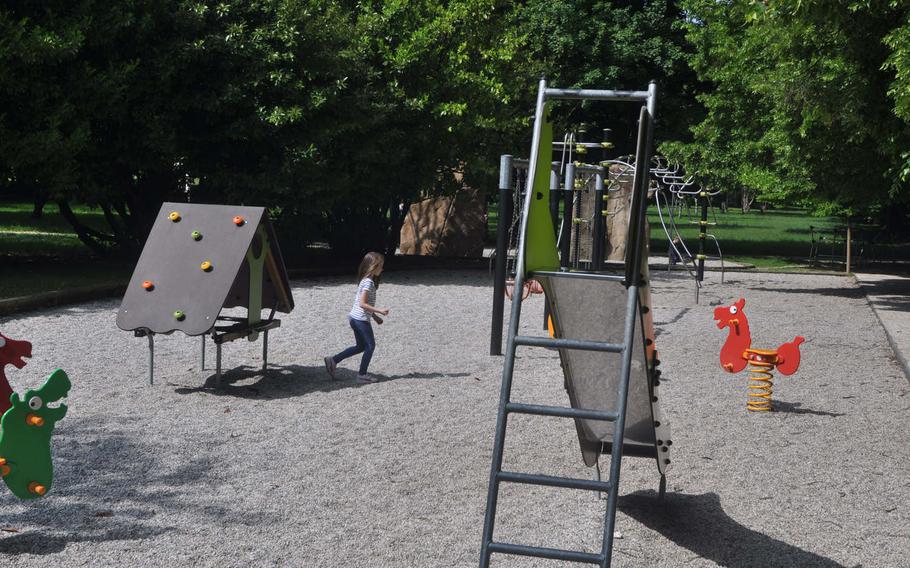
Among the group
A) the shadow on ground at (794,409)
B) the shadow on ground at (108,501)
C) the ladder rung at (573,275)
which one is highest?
the ladder rung at (573,275)

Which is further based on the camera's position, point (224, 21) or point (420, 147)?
point (420, 147)

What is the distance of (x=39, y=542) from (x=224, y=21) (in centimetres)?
1432

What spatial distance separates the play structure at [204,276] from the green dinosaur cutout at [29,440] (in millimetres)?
3536

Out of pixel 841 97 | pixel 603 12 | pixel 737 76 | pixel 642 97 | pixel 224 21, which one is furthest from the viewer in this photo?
pixel 603 12

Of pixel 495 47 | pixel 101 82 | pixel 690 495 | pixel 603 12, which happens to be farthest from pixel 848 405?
pixel 603 12

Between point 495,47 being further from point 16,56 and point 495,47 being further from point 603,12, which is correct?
point 603,12

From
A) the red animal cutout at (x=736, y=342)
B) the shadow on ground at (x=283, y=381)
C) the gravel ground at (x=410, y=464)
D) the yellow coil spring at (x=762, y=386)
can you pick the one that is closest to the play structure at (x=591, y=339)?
the gravel ground at (x=410, y=464)

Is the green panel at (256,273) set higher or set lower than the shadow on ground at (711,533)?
higher

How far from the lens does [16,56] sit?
1541 centimetres

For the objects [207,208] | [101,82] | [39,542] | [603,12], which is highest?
[603,12]

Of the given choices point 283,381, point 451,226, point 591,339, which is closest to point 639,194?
point 591,339

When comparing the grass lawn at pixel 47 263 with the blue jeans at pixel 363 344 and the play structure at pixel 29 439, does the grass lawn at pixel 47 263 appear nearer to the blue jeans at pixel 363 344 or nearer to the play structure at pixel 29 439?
the blue jeans at pixel 363 344

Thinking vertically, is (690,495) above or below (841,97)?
below

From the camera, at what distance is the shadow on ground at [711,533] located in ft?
16.9
